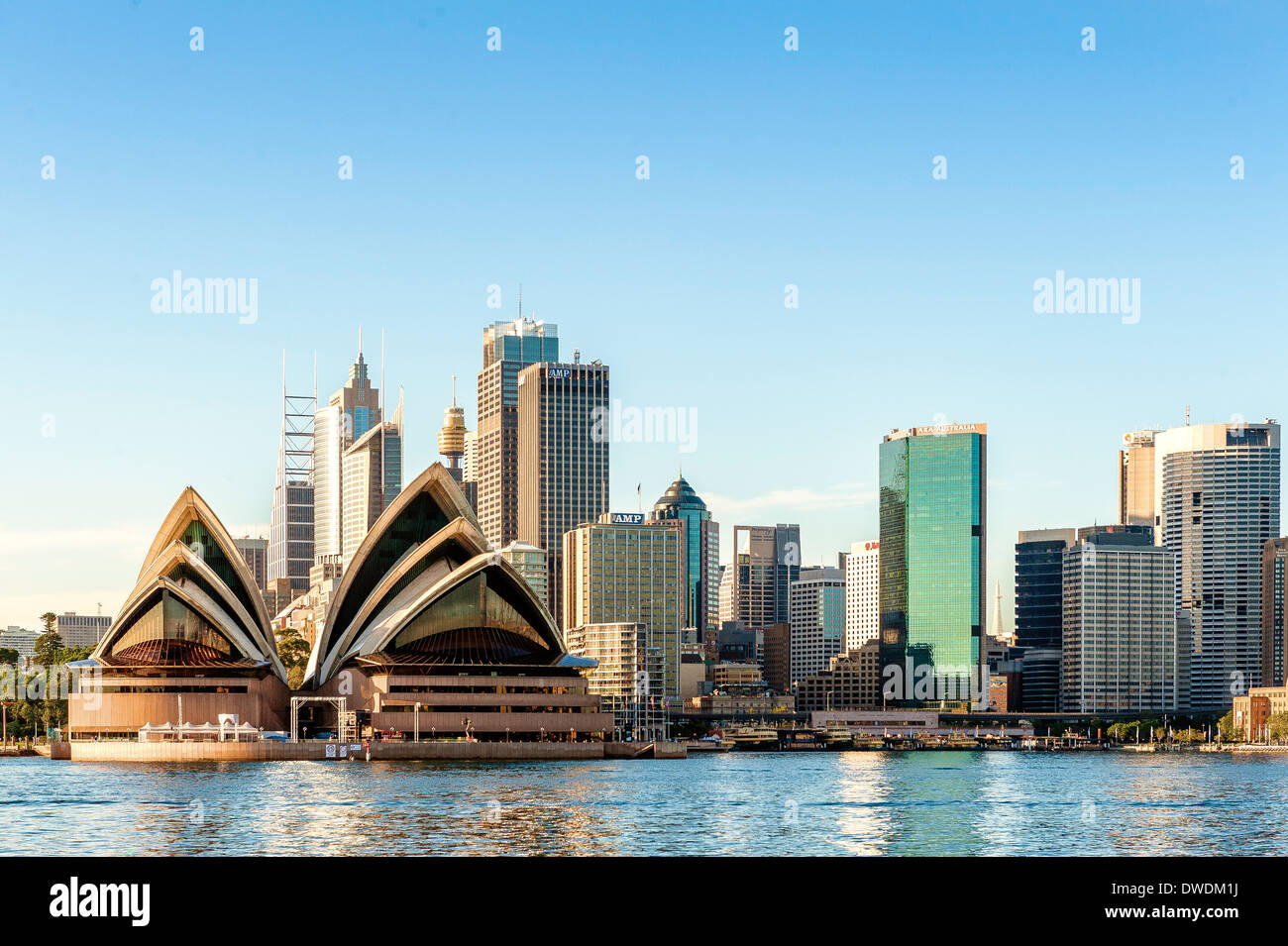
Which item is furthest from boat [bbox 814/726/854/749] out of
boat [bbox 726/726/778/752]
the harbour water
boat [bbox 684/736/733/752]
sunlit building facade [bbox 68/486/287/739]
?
the harbour water

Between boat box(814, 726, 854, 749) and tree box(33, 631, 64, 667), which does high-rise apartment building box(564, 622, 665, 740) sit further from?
tree box(33, 631, 64, 667)

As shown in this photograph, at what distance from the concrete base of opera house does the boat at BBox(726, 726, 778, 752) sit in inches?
2916

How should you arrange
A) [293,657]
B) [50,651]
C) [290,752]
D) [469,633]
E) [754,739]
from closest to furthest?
[290,752] < [469,633] < [50,651] < [293,657] < [754,739]

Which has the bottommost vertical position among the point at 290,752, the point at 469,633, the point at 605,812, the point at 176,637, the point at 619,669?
the point at 290,752

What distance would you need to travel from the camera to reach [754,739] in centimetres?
18762

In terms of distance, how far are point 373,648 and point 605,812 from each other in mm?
64134

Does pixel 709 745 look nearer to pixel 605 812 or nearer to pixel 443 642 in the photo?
pixel 443 642

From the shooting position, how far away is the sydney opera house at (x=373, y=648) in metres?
113

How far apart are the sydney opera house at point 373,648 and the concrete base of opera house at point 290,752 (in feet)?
7.53

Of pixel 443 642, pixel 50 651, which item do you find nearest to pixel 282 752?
pixel 443 642

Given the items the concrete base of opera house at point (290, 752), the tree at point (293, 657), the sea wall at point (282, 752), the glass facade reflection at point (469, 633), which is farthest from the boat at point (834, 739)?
the sea wall at point (282, 752)
